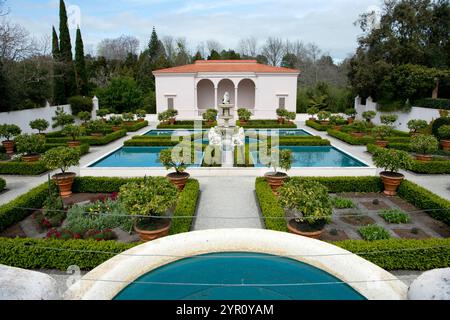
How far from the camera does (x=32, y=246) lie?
6582 millimetres

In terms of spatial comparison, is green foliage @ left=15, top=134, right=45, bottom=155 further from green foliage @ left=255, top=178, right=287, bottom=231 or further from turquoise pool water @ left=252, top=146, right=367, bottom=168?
green foliage @ left=255, top=178, right=287, bottom=231

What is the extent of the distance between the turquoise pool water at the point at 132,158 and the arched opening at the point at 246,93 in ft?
63.8

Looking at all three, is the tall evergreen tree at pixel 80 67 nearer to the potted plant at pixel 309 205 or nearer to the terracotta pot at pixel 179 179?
the terracotta pot at pixel 179 179

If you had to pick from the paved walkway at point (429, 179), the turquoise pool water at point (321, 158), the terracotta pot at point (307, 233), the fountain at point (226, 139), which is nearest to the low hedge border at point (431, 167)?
the paved walkway at point (429, 179)

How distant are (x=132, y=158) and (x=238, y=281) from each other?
13.0m

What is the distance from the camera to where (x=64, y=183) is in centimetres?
1116

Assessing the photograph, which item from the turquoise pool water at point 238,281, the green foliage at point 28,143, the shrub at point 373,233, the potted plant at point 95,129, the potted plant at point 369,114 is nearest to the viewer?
the turquoise pool water at point 238,281

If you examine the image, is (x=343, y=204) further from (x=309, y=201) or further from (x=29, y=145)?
(x=29, y=145)

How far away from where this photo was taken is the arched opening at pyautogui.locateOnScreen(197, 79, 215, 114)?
121ft

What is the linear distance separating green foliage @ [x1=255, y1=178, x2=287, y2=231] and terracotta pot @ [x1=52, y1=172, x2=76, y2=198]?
6.52 m

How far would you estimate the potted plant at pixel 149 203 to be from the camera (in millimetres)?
7324

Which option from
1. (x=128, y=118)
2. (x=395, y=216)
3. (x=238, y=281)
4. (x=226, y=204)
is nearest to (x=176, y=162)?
(x=226, y=204)
